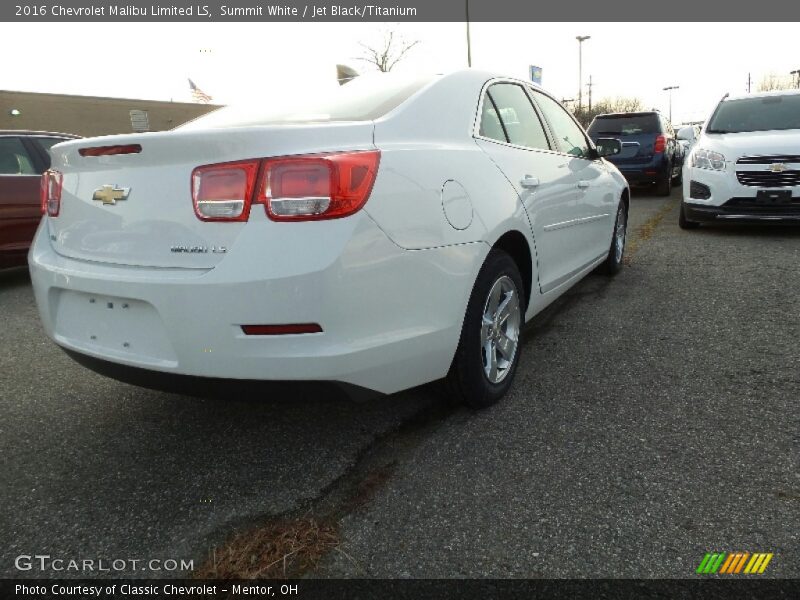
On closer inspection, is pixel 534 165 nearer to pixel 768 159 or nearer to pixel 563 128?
pixel 563 128

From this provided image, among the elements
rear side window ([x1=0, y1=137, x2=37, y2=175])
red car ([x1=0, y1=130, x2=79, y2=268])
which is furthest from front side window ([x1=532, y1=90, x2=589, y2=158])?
rear side window ([x1=0, y1=137, x2=37, y2=175])

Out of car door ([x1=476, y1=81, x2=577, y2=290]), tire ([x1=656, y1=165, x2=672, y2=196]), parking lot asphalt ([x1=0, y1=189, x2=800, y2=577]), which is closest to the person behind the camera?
parking lot asphalt ([x1=0, y1=189, x2=800, y2=577])

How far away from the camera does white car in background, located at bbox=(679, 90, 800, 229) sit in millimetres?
6215

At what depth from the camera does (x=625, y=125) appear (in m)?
11.6

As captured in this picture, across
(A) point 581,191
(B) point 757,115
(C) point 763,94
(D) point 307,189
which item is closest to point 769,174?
(B) point 757,115

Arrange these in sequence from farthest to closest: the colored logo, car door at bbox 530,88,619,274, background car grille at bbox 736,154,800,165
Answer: background car grille at bbox 736,154,800,165 < car door at bbox 530,88,619,274 < the colored logo

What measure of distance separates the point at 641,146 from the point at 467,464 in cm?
1066

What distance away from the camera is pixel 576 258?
3662mm

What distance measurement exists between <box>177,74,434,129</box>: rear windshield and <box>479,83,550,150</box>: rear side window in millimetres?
378

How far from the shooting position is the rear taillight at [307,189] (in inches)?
70.1

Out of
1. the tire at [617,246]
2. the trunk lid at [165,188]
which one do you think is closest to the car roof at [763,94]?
the tire at [617,246]

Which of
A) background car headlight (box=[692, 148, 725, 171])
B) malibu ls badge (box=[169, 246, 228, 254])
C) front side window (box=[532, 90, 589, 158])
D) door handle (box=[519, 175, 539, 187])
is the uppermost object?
front side window (box=[532, 90, 589, 158])

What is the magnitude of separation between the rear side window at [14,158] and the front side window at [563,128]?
500 cm

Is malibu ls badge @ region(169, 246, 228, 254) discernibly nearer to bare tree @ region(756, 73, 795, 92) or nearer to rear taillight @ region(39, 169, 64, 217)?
rear taillight @ region(39, 169, 64, 217)
